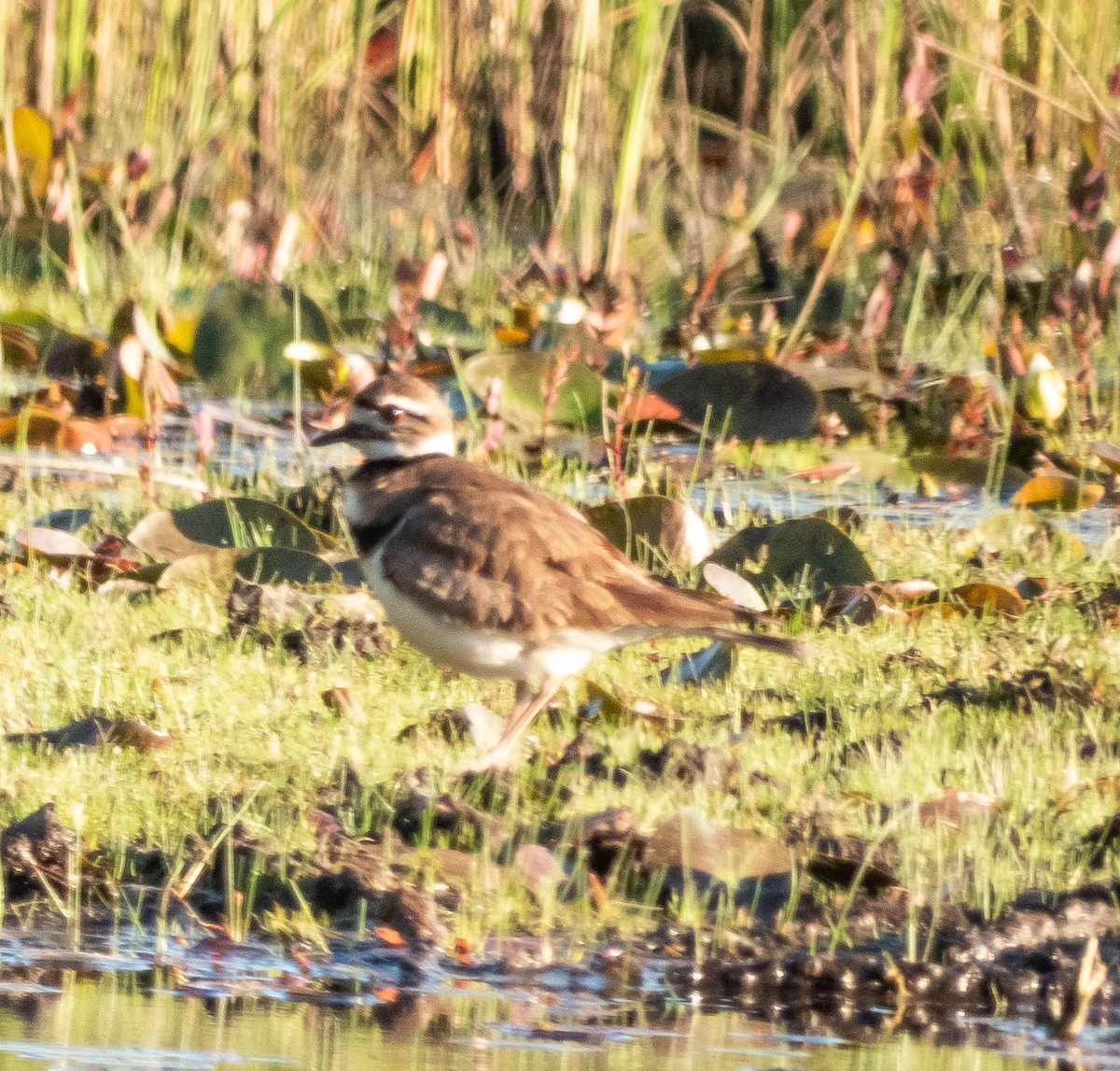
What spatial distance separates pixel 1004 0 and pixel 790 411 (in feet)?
10.9

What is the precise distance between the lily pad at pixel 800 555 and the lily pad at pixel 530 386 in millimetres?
1294

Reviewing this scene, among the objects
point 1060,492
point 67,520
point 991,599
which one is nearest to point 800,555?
point 991,599

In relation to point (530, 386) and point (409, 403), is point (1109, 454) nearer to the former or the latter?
point (530, 386)

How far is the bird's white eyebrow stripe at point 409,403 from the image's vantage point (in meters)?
5.55

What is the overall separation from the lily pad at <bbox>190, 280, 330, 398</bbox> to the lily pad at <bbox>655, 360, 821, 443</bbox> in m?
1.27

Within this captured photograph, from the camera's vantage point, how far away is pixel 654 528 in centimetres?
626

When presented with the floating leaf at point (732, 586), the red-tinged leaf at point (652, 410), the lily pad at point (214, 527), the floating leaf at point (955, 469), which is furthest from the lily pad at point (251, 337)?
the floating leaf at point (732, 586)

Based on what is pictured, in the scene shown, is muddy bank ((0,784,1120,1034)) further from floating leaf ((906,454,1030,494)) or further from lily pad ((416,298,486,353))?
lily pad ((416,298,486,353))

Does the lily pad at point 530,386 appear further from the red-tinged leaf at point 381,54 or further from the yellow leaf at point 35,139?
the red-tinged leaf at point 381,54

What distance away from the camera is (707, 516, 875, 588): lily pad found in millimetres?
6105

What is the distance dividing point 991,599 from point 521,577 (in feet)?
5.41

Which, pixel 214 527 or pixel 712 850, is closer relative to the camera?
pixel 712 850

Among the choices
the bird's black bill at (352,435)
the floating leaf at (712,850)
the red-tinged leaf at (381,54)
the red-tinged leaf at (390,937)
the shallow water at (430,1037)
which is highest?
the red-tinged leaf at (381,54)

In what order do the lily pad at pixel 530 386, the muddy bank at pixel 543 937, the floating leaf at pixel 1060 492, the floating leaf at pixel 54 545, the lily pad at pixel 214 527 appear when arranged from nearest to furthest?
the muddy bank at pixel 543 937 → the floating leaf at pixel 54 545 → the lily pad at pixel 214 527 → the floating leaf at pixel 1060 492 → the lily pad at pixel 530 386
